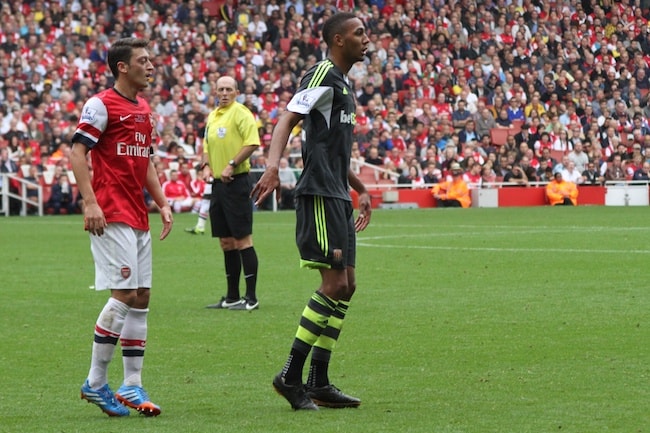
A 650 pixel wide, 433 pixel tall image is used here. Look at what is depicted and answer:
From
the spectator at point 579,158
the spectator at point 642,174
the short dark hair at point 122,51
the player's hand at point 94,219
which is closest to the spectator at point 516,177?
the spectator at point 579,158

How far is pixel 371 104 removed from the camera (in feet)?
122

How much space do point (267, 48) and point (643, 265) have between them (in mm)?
23451

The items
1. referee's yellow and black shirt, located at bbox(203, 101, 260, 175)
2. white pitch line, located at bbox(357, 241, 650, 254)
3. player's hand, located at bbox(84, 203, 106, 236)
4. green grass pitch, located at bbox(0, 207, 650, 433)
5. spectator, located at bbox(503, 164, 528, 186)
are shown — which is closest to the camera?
green grass pitch, located at bbox(0, 207, 650, 433)

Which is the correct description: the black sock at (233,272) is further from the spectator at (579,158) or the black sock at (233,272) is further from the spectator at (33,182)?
the spectator at (579,158)

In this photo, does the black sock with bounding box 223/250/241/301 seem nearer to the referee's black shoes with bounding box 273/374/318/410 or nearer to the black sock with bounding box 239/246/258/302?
the black sock with bounding box 239/246/258/302

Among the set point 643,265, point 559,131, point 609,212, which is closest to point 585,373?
point 643,265

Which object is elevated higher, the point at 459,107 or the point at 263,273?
the point at 459,107

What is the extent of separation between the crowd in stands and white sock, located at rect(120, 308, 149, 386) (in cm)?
2361

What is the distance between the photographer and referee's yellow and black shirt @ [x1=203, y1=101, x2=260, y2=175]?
12242 mm

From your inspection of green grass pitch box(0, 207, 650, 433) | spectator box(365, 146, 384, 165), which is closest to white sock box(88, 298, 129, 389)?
green grass pitch box(0, 207, 650, 433)

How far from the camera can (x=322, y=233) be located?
690 cm

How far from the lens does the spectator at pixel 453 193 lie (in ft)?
113

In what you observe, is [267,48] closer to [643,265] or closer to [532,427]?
[643,265]

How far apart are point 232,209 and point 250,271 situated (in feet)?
1.94
